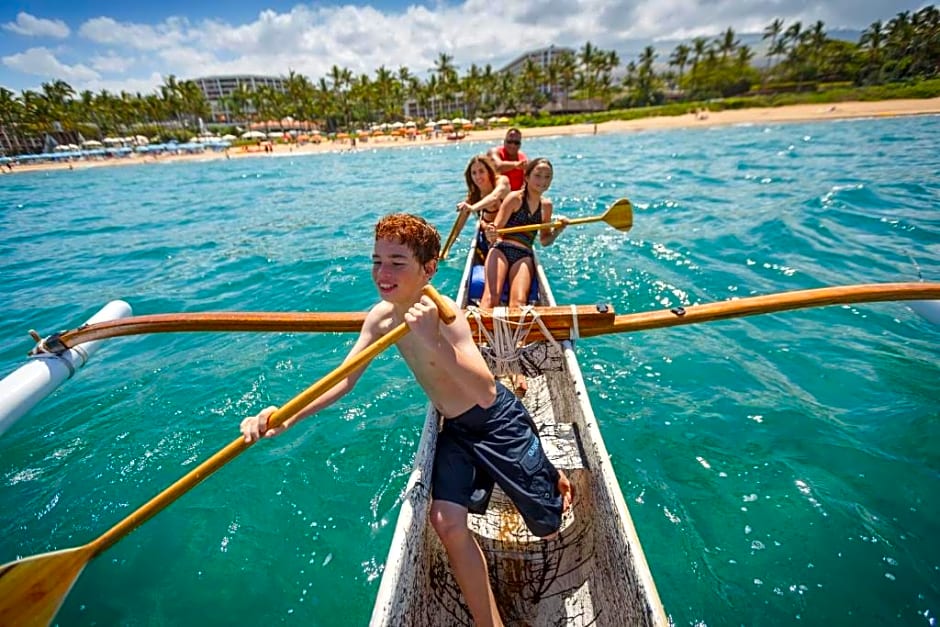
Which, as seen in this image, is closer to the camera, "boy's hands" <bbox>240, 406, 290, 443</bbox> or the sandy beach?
"boy's hands" <bbox>240, 406, 290, 443</bbox>

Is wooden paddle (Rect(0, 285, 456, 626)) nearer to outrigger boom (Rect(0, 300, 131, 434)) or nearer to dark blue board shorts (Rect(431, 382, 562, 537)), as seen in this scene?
dark blue board shorts (Rect(431, 382, 562, 537))

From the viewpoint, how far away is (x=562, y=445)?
→ 11.6 feet

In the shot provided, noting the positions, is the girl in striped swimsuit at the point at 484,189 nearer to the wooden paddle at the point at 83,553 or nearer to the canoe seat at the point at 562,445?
the canoe seat at the point at 562,445

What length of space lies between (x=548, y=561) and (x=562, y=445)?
95 centimetres

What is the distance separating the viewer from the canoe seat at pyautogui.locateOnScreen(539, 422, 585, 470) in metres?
3.24

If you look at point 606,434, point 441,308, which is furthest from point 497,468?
point 606,434

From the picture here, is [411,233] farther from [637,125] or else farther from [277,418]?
[637,125]

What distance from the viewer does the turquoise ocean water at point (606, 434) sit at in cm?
314

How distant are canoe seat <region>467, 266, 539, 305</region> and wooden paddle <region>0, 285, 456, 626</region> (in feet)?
11.3

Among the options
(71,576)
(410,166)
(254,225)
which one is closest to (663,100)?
(410,166)

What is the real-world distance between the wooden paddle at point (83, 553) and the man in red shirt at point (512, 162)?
544 cm

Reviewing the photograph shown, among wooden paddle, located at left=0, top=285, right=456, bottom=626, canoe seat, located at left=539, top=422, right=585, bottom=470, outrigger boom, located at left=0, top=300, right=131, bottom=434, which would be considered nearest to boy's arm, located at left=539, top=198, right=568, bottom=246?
canoe seat, located at left=539, top=422, right=585, bottom=470

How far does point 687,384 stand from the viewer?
5.21m

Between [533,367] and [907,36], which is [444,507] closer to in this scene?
[533,367]
